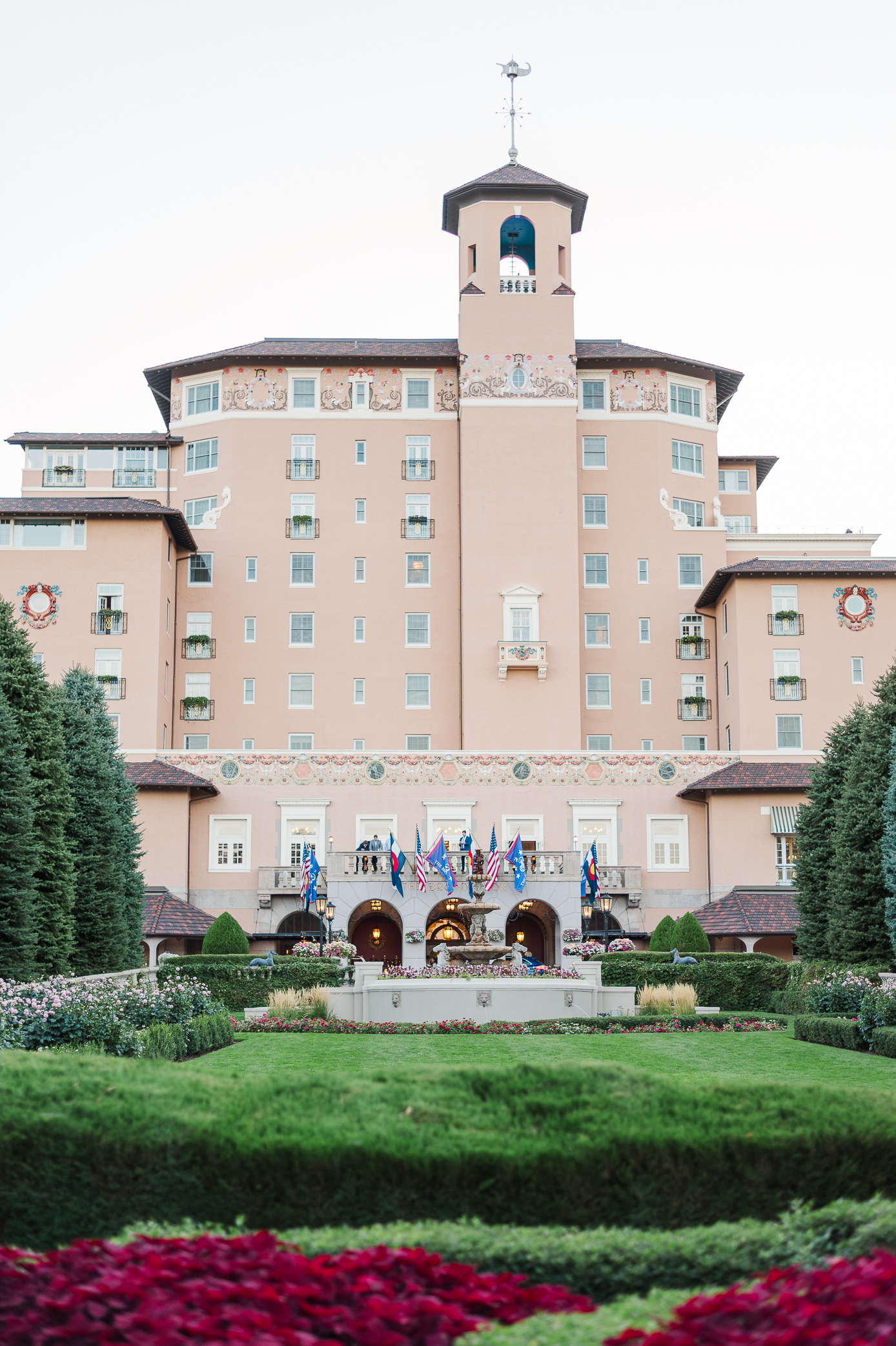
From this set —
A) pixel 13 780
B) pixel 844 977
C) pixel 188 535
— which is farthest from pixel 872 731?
pixel 188 535

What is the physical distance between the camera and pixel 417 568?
63969 millimetres

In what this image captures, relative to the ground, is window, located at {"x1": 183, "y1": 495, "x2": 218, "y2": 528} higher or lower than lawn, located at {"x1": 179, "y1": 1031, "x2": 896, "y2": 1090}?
higher

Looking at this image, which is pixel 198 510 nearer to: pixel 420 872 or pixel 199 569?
pixel 199 569

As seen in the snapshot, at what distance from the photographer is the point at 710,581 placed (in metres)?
60.8

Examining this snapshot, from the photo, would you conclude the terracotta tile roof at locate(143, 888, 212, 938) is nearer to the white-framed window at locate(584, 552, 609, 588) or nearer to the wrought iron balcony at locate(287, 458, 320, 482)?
the wrought iron balcony at locate(287, 458, 320, 482)

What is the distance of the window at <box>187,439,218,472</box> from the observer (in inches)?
2559

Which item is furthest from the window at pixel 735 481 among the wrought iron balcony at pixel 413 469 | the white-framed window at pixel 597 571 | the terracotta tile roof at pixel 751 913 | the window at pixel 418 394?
the terracotta tile roof at pixel 751 913

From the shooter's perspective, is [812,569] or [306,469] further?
[306,469]

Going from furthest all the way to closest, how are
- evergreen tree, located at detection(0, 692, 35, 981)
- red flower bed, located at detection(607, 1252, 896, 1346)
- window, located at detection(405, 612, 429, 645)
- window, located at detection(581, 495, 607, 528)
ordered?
window, located at detection(581, 495, 607, 528)
window, located at detection(405, 612, 429, 645)
evergreen tree, located at detection(0, 692, 35, 981)
red flower bed, located at detection(607, 1252, 896, 1346)

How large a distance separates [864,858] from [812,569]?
84.2 ft

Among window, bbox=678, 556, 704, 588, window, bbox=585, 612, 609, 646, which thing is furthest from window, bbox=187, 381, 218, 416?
window, bbox=678, 556, 704, 588

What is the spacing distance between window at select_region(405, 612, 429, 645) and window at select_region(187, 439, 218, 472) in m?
11.9

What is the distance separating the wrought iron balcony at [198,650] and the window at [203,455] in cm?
858

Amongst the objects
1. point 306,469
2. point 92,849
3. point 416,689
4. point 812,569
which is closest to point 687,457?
point 812,569
